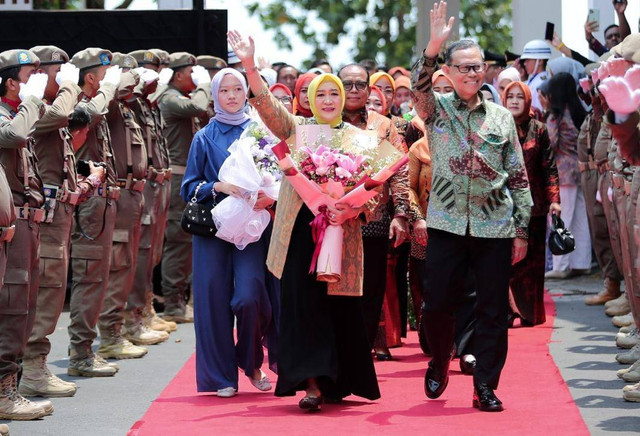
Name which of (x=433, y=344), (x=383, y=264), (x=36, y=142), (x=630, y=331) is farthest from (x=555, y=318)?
(x=36, y=142)

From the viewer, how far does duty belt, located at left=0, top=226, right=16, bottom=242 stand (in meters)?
8.38

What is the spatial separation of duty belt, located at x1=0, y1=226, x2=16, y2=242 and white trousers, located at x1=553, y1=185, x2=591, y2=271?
30.9 feet

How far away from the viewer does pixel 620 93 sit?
7.63m

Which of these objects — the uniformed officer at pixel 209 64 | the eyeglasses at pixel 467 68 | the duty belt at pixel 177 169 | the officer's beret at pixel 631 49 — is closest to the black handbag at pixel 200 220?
A: the eyeglasses at pixel 467 68

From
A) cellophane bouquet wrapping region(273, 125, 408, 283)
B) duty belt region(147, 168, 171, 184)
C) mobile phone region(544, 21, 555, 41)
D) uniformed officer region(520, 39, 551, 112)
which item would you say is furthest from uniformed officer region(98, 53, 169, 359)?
uniformed officer region(520, 39, 551, 112)

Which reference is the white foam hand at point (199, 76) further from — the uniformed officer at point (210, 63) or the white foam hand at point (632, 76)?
the white foam hand at point (632, 76)

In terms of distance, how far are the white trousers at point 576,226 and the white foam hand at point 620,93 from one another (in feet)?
29.4

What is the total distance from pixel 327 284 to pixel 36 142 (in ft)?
8.17

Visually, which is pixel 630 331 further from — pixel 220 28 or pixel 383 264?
pixel 220 28

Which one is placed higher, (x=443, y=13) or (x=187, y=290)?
(x=443, y=13)

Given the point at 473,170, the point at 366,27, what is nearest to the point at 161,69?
the point at 473,170

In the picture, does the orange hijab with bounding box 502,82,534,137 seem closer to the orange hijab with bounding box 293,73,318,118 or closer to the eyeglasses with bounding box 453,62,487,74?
the orange hijab with bounding box 293,73,318,118

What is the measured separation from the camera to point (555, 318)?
13.8 meters

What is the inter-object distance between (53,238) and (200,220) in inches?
41.8
